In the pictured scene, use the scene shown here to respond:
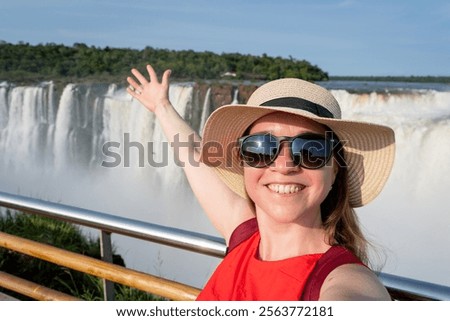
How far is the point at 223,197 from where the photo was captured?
1.63m

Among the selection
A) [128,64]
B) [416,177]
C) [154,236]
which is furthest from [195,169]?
[128,64]

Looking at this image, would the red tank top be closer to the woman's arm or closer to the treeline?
the woman's arm

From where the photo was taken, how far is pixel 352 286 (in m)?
1.08

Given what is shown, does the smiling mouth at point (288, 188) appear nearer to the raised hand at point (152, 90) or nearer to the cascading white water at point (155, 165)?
the raised hand at point (152, 90)

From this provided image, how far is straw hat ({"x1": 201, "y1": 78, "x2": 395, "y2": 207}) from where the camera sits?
1247mm

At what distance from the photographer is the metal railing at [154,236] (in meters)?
1.18

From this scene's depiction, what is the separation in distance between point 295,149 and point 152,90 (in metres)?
0.81

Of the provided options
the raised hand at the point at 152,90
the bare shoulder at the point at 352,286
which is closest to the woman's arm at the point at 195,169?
the raised hand at the point at 152,90

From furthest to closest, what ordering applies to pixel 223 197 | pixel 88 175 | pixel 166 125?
1. pixel 88 175
2. pixel 166 125
3. pixel 223 197

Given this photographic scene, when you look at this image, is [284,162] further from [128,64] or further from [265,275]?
[128,64]

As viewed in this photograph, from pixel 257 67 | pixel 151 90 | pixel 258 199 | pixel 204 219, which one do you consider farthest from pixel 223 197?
pixel 257 67

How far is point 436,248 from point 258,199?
11.5m

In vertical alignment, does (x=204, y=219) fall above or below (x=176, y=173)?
below

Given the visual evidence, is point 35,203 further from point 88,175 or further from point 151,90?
point 88,175
